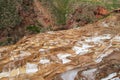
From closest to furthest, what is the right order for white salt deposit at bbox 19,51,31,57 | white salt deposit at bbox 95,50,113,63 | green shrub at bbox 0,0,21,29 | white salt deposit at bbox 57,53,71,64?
1. white salt deposit at bbox 95,50,113,63
2. white salt deposit at bbox 57,53,71,64
3. white salt deposit at bbox 19,51,31,57
4. green shrub at bbox 0,0,21,29


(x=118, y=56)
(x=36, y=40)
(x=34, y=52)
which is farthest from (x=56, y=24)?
(x=118, y=56)

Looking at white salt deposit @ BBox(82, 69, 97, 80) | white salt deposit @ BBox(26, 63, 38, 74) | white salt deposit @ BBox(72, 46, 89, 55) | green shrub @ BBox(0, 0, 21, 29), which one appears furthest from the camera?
green shrub @ BBox(0, 0, 21, 29)

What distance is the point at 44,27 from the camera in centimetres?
2208

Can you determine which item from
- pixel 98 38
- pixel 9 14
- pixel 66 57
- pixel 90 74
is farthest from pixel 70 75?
pixel 9 14

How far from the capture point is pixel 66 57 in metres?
9.97

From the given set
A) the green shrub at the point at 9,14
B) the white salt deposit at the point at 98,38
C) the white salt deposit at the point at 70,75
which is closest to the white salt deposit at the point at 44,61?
the white salt deposit at the point at 70,75

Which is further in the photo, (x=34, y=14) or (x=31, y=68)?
(x=34, y=14)

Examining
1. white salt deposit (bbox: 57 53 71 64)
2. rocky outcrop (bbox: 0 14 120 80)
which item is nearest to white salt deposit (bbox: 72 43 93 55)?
rocky outcrop (bbox: 0 14 120 80)

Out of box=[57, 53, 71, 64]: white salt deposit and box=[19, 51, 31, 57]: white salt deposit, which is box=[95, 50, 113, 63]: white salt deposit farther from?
box=[19, 51, 31, 57]: white salt deposit

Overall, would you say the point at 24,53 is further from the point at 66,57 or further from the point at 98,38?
the point at 98,38

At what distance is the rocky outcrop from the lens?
28.2 ft

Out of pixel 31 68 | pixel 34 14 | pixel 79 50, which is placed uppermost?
pixel 79 50

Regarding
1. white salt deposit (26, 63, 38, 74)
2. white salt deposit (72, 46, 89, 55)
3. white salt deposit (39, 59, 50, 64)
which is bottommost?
white salt deposit (26, 63, 38, 74)

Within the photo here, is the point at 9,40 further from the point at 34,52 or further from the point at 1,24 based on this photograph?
the point at 34,52
